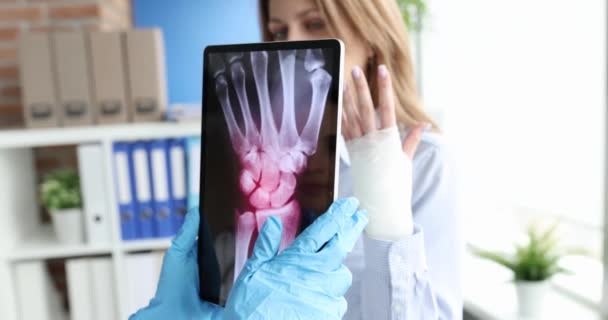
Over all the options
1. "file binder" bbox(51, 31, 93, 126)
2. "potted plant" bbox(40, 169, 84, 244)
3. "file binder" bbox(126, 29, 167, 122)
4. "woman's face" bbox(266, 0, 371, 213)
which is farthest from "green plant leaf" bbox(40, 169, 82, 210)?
"woman's face" bbox(266, 0, 371, 213)

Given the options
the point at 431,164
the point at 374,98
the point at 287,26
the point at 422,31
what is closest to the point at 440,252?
the point at 431,164

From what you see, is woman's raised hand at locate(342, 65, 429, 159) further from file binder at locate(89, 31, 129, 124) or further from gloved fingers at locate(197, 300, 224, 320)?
file binder at locate(89, 31, 129, 124)

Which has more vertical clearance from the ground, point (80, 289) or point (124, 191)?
point (124, 191)

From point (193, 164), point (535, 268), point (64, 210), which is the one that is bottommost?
point (535, 268)

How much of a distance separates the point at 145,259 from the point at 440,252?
4.22ft

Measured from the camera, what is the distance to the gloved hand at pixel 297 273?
2.49ft

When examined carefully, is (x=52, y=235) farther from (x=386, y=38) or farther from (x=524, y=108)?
(x=524, y=108)

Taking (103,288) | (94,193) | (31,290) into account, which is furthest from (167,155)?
(31,290)

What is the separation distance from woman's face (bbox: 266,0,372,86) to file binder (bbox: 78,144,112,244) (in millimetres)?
1034

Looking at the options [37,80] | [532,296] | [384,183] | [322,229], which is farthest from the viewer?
[37,80]

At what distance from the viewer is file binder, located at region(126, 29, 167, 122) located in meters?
1.95

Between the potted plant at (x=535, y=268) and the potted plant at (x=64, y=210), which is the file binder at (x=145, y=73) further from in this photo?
the potted plant at (x=535, y=268)

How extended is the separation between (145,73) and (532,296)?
1404mm

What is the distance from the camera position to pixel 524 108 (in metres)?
2.00
